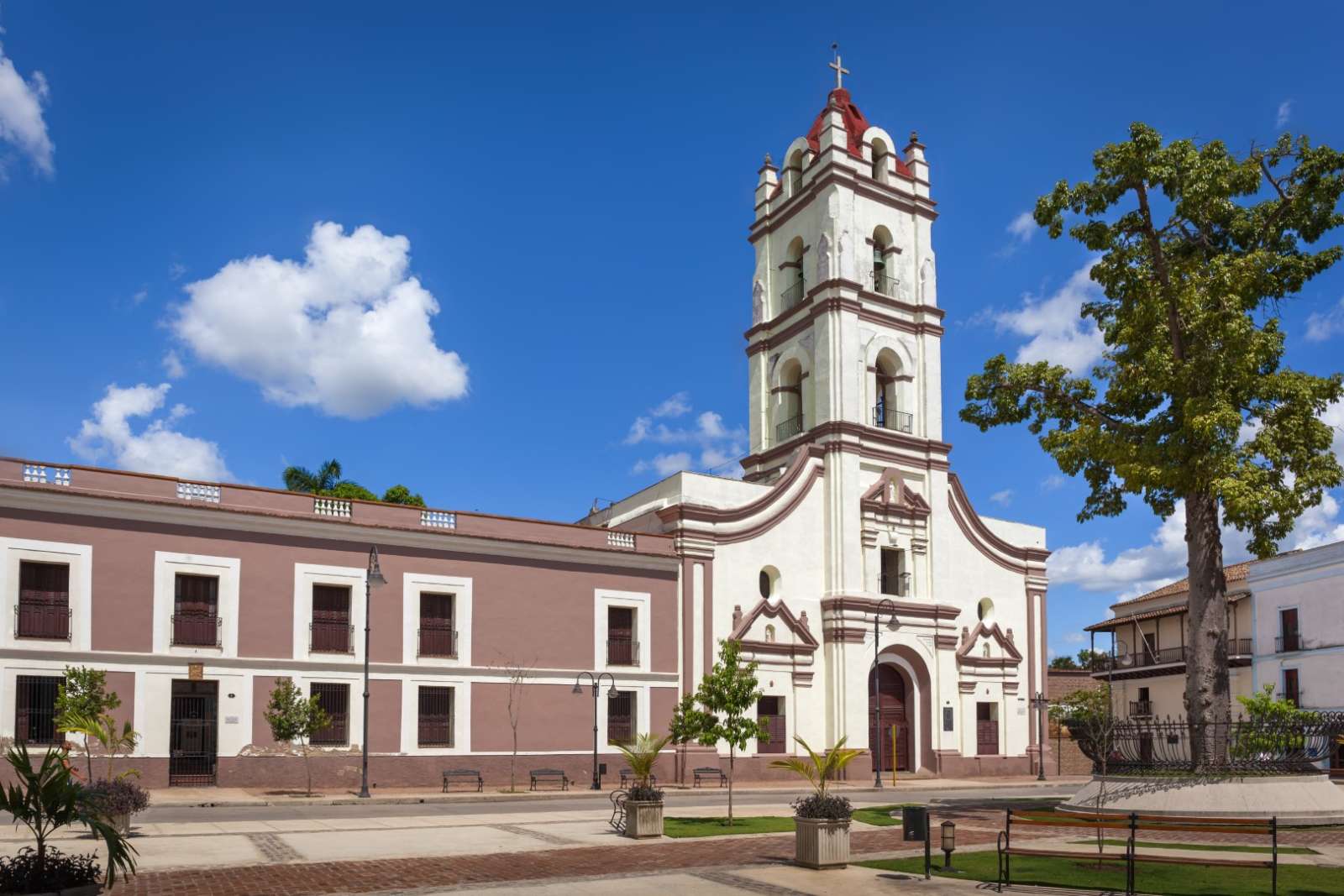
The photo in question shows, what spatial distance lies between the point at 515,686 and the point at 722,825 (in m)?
14.3

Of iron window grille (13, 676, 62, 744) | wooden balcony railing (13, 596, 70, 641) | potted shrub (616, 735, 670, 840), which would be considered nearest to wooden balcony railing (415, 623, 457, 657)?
wooden balcony railing (13, 596, 70, 641)

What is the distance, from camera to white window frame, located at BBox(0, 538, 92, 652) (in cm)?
2747

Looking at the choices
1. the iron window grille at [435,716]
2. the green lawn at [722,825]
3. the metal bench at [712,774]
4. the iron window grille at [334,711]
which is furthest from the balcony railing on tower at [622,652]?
the green lawn at [722,825]

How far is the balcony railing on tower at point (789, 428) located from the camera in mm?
45219

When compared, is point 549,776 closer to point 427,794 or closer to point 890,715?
point 427,794

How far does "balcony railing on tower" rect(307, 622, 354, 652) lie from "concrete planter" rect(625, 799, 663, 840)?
1523 centimetres

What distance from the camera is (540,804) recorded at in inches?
1098

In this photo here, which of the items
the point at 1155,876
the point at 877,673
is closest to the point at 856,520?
the point at 877,673

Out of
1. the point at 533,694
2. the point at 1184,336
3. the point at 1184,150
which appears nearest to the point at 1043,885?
the point at 1184,336

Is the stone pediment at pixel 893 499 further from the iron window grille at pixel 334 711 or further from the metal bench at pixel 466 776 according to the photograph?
the iron window grille at pixel 334 711

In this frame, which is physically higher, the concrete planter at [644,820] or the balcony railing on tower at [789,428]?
the balcony railing on tower at [789,428]

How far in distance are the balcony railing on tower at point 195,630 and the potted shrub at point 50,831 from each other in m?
19.3

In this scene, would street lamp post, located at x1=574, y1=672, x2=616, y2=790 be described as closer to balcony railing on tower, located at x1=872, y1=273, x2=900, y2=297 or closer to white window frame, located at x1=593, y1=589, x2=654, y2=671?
white window frame, located at x1=593, y1=589, x2=654, y2=671

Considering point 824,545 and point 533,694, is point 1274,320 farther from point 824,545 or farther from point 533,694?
point 533,694
